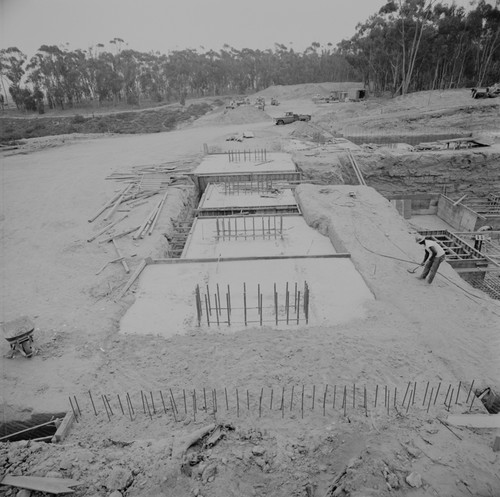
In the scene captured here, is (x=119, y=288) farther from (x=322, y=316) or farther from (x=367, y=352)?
(x=367, y=352)

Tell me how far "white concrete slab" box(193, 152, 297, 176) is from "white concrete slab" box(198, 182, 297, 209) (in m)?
1.62

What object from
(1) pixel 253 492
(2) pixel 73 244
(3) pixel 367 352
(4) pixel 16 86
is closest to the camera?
(1) pixel 253 492

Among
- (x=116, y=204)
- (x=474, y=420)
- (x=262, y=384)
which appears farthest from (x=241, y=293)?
(x=116, y=204)

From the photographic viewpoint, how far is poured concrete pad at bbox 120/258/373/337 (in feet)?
23.7

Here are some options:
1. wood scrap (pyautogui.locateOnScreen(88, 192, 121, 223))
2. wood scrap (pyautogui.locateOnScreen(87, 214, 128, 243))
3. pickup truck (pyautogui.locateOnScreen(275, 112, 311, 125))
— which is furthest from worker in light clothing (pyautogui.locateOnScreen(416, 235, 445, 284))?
pickup truck (pyautogui.locateOnScreen(275, 112, 311, 125))

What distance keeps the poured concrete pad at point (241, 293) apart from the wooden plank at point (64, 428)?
2026mm

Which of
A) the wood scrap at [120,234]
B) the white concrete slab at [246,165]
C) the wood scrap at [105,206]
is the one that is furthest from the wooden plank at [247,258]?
the white concrete slab at [246,165]

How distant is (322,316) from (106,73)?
56675 mm

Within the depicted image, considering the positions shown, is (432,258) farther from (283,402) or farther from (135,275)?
(135,275)

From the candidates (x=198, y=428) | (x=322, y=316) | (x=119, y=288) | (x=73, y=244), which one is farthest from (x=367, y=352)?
(x=73, y=244)

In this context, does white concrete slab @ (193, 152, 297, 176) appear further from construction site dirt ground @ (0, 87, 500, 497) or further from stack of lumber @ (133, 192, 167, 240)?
construction site dirt ground @ (0, 87, 500, 497)

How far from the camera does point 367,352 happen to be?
6113mm

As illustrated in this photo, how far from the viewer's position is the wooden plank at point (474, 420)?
466cm

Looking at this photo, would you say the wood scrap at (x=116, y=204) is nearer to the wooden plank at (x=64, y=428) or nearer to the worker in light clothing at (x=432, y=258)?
the wooden plank at (x=64, y=428)
